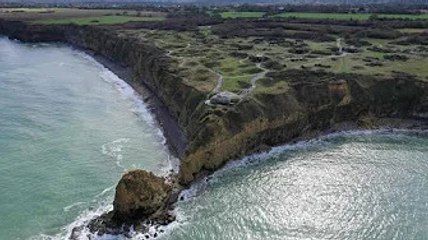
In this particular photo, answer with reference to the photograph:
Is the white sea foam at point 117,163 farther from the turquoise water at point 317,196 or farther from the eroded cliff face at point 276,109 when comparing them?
the turquoise water at point 317,196

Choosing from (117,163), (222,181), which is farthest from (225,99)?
(117,163)

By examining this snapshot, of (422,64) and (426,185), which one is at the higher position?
(422,64)

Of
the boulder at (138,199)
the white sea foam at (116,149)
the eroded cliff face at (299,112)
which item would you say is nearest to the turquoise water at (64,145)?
the white sea foam at (116,149)

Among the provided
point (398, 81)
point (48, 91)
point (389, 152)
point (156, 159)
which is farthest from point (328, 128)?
point (48, 91)

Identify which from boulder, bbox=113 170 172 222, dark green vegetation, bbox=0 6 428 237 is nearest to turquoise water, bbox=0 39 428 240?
boulder, bbox=113 170 172 222

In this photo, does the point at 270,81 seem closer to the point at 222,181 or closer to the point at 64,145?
the point at 222,181

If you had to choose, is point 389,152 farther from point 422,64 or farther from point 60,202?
point 60,202
